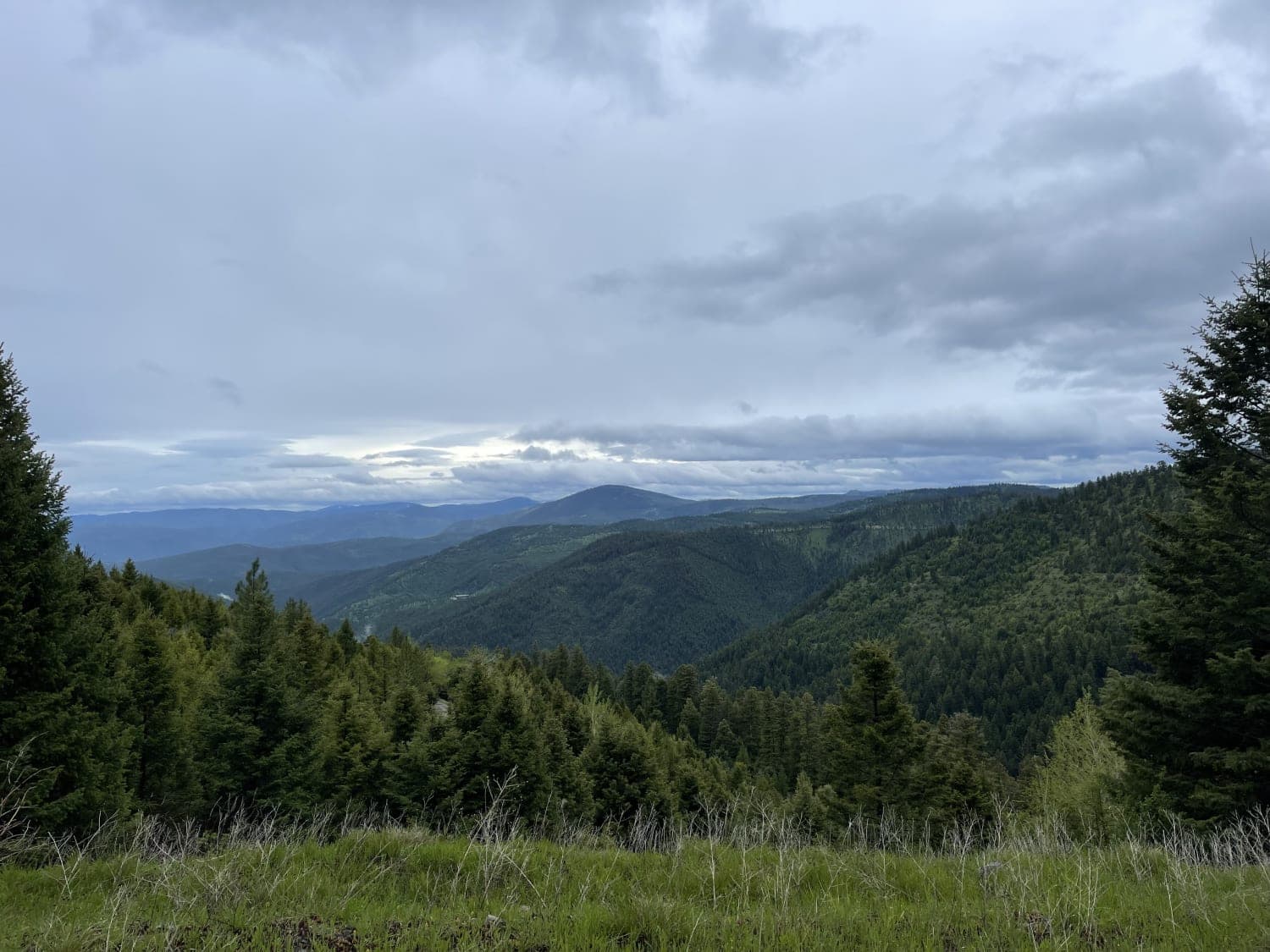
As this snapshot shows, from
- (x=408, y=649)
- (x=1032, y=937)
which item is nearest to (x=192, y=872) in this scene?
(x=1032, y=937)

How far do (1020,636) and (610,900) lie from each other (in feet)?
558

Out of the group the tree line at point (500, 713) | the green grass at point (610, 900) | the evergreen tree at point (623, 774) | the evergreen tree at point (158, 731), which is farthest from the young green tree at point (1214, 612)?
the evergreen tree at point (158, 731)

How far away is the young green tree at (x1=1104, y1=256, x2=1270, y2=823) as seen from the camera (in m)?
10.8

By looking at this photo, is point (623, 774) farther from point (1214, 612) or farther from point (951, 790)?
point (1214, 612)

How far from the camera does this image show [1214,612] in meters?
11.4

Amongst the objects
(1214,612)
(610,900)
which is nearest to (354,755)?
(610,900)

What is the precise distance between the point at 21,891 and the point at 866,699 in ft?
84.0

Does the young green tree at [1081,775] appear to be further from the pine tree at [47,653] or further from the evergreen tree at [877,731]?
the pine tree at [47,653]

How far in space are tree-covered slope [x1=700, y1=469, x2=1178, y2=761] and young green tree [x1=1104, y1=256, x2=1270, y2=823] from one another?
301 ft

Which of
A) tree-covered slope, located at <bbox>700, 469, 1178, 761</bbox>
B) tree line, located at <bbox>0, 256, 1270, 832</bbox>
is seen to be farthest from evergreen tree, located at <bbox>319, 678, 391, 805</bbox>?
tree-covered slope, located at <bbox>700, 469, 1178, 761</bbox>

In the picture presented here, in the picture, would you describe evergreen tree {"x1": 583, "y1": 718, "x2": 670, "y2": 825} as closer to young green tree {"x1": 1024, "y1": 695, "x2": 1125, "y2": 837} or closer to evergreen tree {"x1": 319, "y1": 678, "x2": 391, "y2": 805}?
evergreen tree {"x1": 319, "y1": 678, "x2": 391, "y2": 805}

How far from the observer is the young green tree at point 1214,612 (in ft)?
35.4

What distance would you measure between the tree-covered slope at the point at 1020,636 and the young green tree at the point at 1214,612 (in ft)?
301

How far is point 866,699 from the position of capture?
25.0 m
